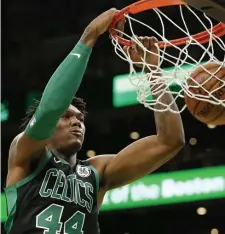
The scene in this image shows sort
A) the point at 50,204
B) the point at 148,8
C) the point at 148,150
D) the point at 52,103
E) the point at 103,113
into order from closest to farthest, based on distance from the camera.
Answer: the point at 52,103 → the point at 50,204 → the point at 148,8 → the point at 148,150 → the point at 103,113

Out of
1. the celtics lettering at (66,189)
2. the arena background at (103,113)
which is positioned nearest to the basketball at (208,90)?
the celtics lettering at (66,189)

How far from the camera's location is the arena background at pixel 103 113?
6426 mm

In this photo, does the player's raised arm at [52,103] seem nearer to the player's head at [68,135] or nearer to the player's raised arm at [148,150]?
the player's head at [68,135]

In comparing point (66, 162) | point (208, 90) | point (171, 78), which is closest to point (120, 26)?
point (171, 78)

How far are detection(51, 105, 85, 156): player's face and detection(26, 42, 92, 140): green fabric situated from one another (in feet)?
0.77

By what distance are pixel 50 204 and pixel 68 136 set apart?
11.9 inches

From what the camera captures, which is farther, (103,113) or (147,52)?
(103,113)

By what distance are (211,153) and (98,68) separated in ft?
4.61

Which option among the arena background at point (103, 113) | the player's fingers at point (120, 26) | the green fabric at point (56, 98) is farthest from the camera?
the arena background at point (103, 113)

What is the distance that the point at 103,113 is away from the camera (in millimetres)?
7004

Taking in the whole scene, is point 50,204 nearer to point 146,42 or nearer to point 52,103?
point 52,103

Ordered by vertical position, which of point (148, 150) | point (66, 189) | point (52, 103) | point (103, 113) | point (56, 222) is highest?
point (103, 113)

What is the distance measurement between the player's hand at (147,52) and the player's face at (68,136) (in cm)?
34

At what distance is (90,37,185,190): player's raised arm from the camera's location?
3049 mm
